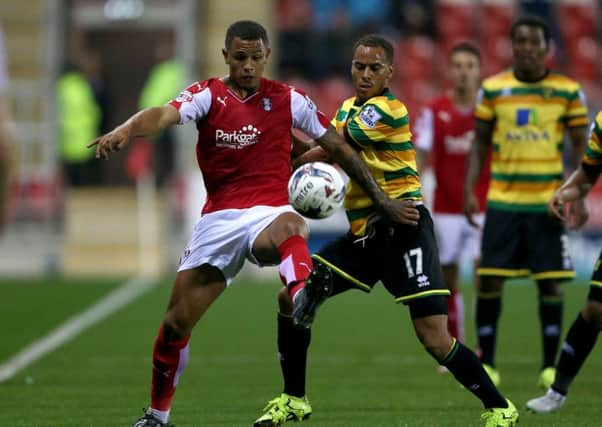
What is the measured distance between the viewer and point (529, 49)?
9.49 metres

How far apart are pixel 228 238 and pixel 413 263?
988mm

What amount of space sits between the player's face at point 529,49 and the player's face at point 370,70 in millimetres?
2174

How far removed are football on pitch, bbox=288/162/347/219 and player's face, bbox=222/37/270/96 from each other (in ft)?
1.98

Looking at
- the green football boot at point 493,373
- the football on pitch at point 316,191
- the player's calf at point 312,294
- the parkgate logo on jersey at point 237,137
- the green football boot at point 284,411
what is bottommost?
the green football boot at point 493,373

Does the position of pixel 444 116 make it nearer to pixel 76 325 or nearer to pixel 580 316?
pixel 580 316

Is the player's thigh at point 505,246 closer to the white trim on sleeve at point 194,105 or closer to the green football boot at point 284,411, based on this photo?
the green football boot at point 284,411

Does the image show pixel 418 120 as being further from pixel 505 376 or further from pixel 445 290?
pixel 445 290

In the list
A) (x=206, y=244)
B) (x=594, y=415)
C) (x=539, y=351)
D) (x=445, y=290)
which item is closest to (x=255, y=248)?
(x=206, y=244)

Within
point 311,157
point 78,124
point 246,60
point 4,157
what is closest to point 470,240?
point 311,157

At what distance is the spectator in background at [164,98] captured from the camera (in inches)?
838

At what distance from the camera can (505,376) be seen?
33.6 ft

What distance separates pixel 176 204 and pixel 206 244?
1404 centimetres

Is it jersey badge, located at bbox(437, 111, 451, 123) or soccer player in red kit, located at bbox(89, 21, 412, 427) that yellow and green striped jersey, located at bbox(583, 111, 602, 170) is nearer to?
soccer player in red kit, located at bbox(89, 21, 412, 427)

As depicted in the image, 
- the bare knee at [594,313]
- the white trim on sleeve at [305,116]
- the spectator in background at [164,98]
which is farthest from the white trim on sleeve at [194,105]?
the spectator in background at [164,98]
